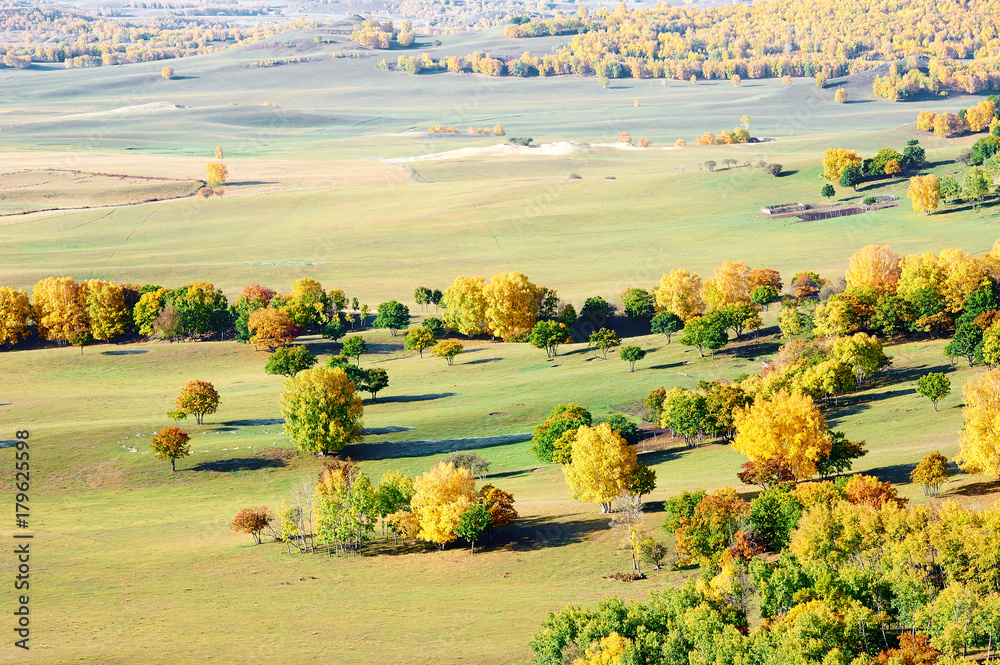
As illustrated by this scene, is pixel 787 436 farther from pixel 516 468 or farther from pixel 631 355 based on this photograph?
pixel 631 355

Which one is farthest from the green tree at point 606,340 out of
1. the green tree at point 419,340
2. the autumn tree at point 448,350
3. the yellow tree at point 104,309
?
the yellow tree at point 104,309

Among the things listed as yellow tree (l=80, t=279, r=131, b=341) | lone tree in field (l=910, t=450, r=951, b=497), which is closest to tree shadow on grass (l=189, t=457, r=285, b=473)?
lone tree in field (l=910, t=450, r=951, b=497)

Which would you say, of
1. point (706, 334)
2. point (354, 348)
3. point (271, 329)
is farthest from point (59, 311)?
point (706, 334)

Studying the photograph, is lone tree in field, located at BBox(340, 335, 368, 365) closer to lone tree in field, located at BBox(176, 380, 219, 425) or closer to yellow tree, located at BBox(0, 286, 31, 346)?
lone tree in field, located at BBox(176, 380, 219, 425)

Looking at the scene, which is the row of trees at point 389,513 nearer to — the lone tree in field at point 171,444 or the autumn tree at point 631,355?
the lone tree in field at point 171,444

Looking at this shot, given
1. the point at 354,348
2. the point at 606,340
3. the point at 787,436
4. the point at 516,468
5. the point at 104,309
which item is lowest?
the point at 516,468
